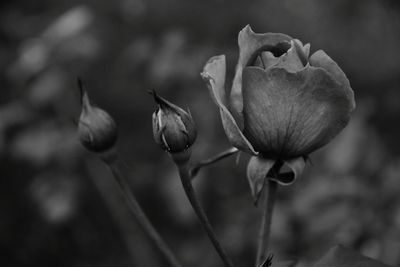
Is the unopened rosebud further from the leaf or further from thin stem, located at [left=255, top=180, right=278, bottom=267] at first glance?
the leaf

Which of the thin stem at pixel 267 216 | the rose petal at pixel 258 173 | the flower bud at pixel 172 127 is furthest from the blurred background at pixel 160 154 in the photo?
the flower bud at pixel 172 127

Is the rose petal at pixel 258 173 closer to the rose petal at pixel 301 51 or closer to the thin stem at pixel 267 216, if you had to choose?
the thin stem at pixel 267 216

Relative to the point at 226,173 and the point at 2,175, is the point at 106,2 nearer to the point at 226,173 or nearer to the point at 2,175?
the point at 2,175

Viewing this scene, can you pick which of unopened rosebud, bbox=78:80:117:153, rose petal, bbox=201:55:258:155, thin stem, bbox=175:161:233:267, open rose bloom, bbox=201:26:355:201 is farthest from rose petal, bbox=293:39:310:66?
unopened rosebud, bbox=78:80:117:153

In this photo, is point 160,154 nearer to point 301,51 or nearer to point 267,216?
point 267,216

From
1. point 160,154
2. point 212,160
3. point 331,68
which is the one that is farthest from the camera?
point 160,154

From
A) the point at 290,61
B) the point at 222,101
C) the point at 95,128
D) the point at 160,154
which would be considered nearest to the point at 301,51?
the point at 290,61

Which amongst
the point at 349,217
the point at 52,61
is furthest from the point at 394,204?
the point at 52,61
